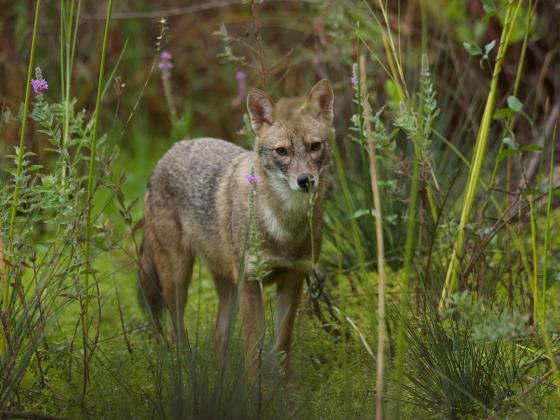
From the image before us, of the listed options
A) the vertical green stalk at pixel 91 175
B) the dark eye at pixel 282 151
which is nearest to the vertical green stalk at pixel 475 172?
the dark eye at pixel 282 151

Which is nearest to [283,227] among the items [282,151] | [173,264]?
[282,151]

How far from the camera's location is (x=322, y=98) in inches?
184

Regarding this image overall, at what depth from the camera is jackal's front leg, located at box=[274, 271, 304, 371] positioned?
462 cm

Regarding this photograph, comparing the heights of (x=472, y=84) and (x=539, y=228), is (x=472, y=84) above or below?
above

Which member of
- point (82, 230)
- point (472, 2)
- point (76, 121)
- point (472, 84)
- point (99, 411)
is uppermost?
point (472, 2)

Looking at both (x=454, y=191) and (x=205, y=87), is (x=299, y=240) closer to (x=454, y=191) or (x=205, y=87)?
(x=454, y=191)

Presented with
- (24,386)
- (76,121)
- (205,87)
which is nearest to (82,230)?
(76,121)

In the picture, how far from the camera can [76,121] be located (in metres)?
3.79

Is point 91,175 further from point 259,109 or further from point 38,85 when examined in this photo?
point 259,109

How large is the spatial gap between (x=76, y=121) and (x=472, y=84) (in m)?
4.53

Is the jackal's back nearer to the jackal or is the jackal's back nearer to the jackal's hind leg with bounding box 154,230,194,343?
the jackal

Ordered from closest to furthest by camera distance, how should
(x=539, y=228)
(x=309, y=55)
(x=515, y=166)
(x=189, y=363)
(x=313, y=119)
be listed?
(x=189, y=363) < (x=313, y=119) < (x=539, y=228) < (x=515, y=166) < (x=309, y=55)

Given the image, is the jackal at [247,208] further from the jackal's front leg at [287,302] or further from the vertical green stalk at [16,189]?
the vertical green stalk at [16,189]

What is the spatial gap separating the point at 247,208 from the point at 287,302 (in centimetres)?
51
